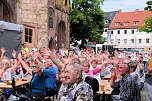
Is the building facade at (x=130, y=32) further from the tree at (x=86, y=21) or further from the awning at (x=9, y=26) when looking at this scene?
the awning at (x=9, y=26)

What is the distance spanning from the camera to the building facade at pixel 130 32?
8138 cm

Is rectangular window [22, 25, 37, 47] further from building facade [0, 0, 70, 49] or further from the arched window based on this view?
the arched window

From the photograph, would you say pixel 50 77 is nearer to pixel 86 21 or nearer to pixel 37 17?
pixel 37 17

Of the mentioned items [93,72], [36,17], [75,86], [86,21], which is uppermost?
[86,21]

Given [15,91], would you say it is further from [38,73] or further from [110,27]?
[110,27]

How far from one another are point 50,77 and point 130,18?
258 ft

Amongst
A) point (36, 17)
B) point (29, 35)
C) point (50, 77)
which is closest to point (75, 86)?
point (50, 77)

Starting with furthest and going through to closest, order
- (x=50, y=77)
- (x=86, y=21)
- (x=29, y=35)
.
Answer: (x=86, y=21)
(x=29, y=35)
(x=50, y=77)

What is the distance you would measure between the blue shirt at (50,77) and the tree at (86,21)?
1706 inches

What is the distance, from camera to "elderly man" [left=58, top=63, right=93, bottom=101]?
4041mm

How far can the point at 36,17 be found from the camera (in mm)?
26141

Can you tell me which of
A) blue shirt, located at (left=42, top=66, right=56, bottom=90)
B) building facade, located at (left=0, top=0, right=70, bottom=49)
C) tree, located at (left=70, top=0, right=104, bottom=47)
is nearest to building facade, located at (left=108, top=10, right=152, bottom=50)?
tree, located at (left=70, top=0, right=104, bottom=47)

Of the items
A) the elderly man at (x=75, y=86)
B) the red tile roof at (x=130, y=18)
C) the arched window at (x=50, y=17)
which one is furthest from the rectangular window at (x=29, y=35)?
the red tile roof at (x=130, y=18)

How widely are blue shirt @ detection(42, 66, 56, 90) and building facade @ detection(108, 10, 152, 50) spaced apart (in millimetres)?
73984
